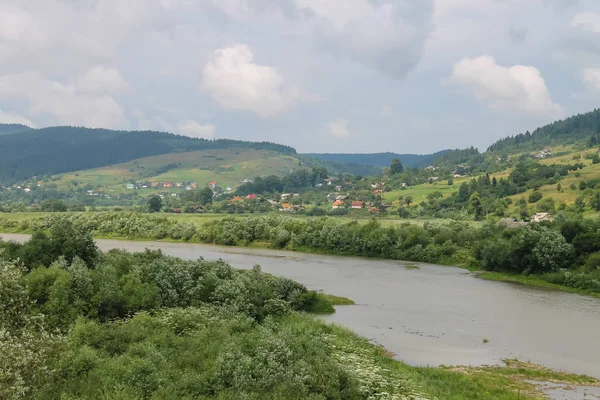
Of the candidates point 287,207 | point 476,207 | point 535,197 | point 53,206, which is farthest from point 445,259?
point 53,206

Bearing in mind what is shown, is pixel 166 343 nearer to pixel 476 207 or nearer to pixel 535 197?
pixel 476 207

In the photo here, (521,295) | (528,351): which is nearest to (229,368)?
(528,351)

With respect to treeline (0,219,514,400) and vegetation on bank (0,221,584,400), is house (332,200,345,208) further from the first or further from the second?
vegetation on bank (0,221,584,400)

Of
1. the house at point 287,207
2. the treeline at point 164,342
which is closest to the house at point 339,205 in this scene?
the house at point 287,207

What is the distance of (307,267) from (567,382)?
4124 cm

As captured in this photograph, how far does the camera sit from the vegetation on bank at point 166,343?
654 inches

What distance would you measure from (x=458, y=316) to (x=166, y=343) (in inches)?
994

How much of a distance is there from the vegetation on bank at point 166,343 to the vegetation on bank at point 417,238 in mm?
10162

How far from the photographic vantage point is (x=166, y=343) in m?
21.9

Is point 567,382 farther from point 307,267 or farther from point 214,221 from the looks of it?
point 214,221

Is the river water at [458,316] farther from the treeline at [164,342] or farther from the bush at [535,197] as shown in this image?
the bush at [535,197]

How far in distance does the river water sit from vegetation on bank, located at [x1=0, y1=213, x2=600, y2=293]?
482 cm

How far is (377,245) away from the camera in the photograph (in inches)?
2992

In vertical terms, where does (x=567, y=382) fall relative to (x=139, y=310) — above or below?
below
